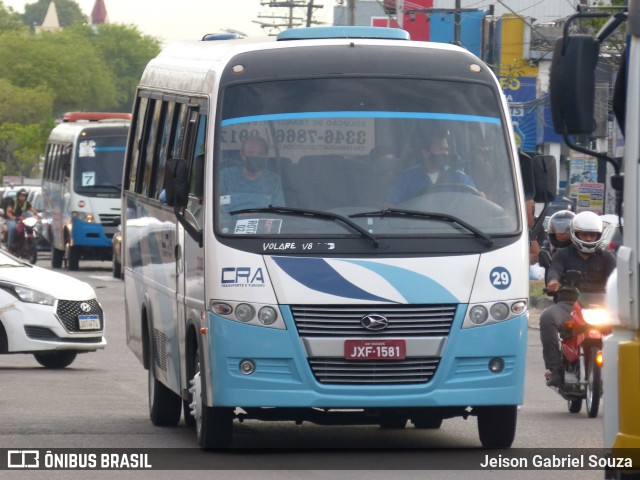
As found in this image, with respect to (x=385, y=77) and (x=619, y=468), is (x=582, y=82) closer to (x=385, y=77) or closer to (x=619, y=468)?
(x=619, y=468)

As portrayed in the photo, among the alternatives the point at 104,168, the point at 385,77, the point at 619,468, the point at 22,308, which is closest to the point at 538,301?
the point at 22,308

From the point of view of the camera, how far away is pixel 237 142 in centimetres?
1106

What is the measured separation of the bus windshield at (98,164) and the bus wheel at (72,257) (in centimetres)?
194

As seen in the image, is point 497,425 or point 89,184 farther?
point 89,184

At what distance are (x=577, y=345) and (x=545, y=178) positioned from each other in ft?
9.73

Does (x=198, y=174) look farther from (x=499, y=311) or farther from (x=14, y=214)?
(x=14, y=214)

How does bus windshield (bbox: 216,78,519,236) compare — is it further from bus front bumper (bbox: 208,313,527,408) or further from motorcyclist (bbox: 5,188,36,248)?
motorcyclist (bbox: 5,188,36,248)

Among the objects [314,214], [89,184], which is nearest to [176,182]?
[314,214]

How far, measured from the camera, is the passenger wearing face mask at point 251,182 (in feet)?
35.6

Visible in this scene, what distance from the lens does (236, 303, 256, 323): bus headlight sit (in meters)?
10.5

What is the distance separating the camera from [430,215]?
1081cm

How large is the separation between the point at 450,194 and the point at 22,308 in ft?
27.6

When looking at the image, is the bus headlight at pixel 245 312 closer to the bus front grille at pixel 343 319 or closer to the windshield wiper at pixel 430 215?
the bus front grille at pixel 343 319

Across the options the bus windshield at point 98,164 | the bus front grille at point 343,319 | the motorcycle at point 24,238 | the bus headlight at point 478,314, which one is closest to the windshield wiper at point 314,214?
the bus front grille at point 343,319
